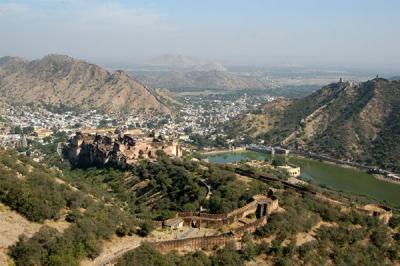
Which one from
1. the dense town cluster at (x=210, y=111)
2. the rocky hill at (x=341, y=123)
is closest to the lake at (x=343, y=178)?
the rocky hill at (x=341, y=123)

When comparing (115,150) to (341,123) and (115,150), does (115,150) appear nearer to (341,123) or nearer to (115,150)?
(115,150)

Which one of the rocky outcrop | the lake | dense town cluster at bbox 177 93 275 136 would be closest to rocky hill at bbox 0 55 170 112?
dense town cluster at bbox 177 93 275 136

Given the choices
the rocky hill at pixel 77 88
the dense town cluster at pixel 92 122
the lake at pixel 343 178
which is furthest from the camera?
the rocky hill at pixel 77 88

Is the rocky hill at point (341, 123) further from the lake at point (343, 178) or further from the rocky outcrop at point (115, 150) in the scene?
the rocky outcrop at point (115, 150)

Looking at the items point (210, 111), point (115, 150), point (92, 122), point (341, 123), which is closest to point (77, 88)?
point (210, 111)

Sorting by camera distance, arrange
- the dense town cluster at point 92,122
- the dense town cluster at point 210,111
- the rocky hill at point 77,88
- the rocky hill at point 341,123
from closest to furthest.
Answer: the rocky hill at point 341,123
the dense town cluster at point 92,122
the dense town cluster at point 210,111
the rocky hill at point 77,88
